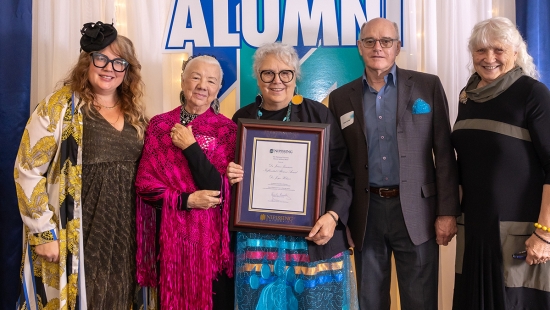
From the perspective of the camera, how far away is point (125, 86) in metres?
2.52

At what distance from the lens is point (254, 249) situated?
7.54 ft

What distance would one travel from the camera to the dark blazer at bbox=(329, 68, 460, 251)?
239cm

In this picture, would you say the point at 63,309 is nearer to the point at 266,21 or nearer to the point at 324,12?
the point at 266,21

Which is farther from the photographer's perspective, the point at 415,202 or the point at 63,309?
the point at 415,202

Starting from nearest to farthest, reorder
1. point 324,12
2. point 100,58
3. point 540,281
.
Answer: point 540,281, point 100,58, point 324,12

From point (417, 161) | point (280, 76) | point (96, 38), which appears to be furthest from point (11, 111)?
point (417, 161)

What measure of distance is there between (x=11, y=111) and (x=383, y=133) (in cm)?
238

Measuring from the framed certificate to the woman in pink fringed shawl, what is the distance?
0.14 metres

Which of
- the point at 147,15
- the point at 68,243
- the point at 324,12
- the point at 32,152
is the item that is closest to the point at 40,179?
the point at 32,152

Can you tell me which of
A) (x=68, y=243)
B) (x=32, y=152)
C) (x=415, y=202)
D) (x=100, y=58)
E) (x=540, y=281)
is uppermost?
(x=100, y=58)

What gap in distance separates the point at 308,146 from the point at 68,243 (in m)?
1.22

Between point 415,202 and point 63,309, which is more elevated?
point 415,202

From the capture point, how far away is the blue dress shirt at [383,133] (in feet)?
8.04

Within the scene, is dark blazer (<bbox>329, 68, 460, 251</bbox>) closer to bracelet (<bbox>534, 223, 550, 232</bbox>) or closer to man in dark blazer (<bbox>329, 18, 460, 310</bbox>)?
man in dark blazer (<bbox>329, 18, 460, 310</bbox>)
